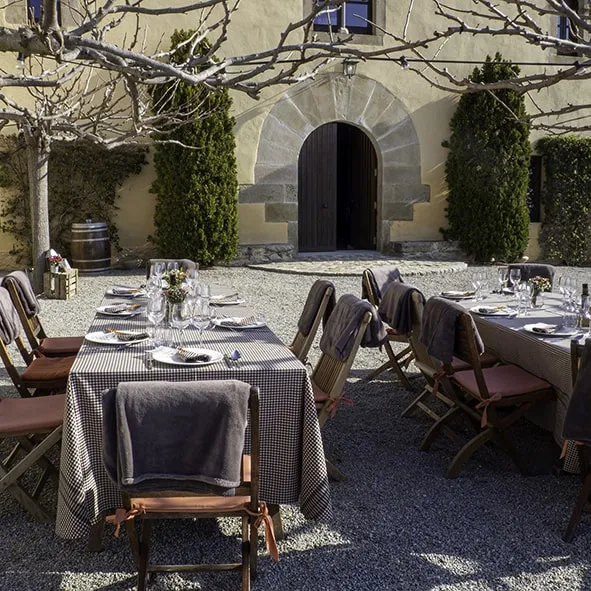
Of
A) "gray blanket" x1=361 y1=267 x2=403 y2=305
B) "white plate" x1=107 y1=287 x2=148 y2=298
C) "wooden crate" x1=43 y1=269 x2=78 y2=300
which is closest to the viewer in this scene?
"white plate" x1=107 y1=287 x2=148 y2=298

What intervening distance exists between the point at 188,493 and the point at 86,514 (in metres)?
0.48

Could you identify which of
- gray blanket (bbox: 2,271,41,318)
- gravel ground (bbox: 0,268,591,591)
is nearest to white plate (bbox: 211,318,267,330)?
gravel ground (bbox: 0,268,591,591)

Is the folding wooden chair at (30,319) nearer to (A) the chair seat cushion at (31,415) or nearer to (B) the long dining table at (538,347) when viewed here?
(A) the chair seat cushion at (31,415)

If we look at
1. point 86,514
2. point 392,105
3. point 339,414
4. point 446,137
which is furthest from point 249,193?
point 86,514

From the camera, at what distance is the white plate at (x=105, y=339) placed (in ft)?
11.2

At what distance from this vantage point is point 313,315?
422cm

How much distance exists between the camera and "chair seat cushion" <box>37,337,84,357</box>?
4.75m

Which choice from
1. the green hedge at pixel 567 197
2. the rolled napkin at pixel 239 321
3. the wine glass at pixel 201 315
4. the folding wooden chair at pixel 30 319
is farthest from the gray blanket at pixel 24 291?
the green hedge at pixel 567 197

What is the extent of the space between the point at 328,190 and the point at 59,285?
6.68m

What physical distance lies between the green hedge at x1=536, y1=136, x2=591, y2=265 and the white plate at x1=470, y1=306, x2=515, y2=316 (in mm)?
9495

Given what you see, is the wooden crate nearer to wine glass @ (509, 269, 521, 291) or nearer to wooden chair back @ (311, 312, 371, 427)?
wine glass @ (509, 269, 521, 291)

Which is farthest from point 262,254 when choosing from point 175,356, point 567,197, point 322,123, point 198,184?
point 175,356

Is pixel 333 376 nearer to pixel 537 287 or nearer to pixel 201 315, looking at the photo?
pixel 201 315

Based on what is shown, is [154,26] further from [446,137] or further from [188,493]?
[188,493]
